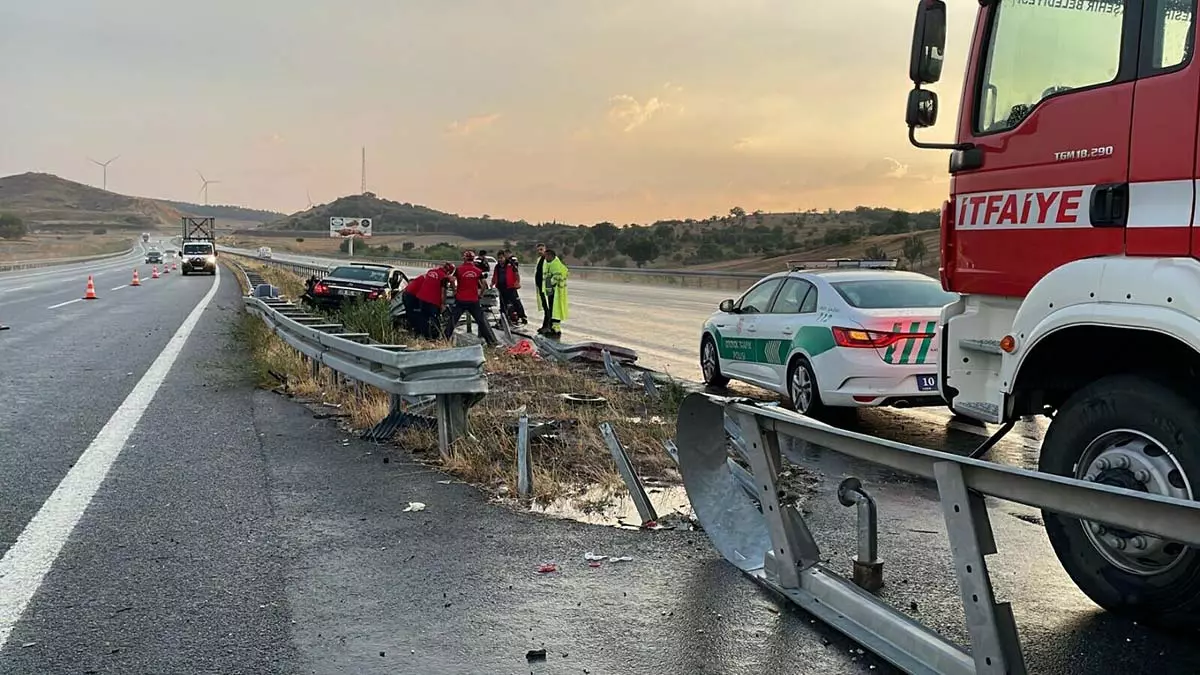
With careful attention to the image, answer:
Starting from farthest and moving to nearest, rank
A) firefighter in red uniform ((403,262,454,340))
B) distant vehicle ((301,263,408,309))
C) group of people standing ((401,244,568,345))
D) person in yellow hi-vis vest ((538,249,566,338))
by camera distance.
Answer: distant vehicle ((301,263,408,309)) → person in yellow hi-vis vest ((538,249,566,338)) → group of people standing ((401,244,568,345)) → firefighter in red uniform ((403,262,454,340))

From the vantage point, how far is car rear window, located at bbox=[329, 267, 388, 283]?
21.2 m

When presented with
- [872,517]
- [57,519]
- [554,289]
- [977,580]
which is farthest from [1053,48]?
[554,289]

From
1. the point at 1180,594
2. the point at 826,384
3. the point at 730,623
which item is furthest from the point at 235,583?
the point at 826,384

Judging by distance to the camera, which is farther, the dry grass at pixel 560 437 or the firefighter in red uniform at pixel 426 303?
the firefighter in red uniform at pixel 426 303

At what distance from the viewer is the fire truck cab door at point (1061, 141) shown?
392cm

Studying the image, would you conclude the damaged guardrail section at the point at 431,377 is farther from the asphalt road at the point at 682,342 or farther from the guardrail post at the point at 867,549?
the asphalt road at the point at 682,342

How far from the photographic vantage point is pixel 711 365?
1157cm

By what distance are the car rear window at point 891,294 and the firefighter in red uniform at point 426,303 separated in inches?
291

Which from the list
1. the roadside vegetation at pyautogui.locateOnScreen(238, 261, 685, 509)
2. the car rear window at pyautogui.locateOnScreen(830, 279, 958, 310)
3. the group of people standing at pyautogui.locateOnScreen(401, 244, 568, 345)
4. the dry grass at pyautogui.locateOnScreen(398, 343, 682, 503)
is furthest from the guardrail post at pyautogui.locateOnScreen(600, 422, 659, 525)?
the group of people standing at pyautogui.locateOnScreen(401, 244, 568, 345)

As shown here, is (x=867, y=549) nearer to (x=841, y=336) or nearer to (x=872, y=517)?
(x=872, y=517)

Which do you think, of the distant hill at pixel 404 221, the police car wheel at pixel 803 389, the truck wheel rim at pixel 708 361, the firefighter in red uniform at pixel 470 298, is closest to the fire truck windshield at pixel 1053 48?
the police car wheel at pixel 803 389

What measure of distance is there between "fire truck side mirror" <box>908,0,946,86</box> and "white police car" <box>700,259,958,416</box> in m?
2.82

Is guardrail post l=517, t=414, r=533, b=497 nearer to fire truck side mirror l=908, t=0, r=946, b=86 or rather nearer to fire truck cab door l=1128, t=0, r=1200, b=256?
fire truck side mirror l=908, t=0, r=946, b=86

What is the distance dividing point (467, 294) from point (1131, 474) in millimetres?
12973
